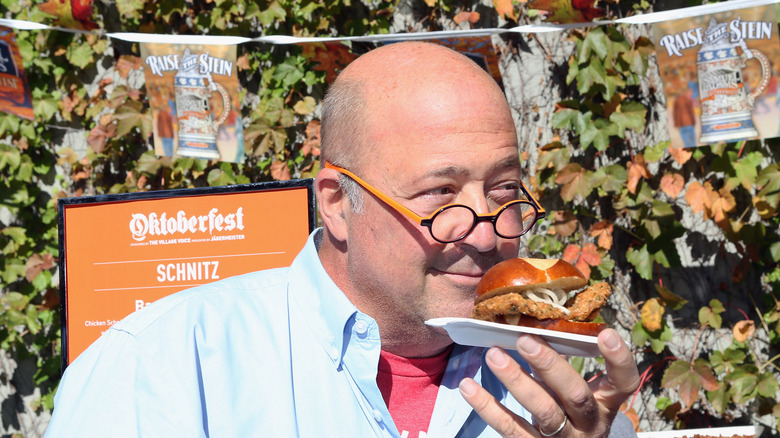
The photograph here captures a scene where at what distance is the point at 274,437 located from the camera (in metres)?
1.44

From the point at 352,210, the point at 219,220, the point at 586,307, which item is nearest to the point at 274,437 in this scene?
the point at 352,210

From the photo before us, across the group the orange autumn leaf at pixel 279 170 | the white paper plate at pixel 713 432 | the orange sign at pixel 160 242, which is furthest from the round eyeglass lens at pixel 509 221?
the orange autumn leaf at pixel 279 170

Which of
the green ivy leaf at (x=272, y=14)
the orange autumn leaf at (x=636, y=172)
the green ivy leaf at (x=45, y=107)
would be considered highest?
the green ivy leaf at (x=272, y=14)

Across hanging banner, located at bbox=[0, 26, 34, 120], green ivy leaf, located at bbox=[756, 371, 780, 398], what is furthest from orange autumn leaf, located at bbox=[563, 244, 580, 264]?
hanging banner, located at bbox=[0, 26, 34, 120]

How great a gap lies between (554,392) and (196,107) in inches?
84.7

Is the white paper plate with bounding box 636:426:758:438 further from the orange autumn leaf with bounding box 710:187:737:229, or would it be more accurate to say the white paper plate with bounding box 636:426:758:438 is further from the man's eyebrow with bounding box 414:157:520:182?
the man's eyebrow with bounding box 414:157:520:182

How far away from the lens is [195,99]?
299 cm

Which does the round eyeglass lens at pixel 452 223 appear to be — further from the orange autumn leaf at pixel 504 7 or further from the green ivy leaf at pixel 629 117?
the orange autumn leaf at pixel 504 7

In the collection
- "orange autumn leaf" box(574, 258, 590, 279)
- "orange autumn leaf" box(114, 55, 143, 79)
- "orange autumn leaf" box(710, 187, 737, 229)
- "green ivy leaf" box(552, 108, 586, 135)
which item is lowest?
"orange autumn leaf" box(574, 258, 590, 279)

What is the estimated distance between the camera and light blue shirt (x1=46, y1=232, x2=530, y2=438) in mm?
1375

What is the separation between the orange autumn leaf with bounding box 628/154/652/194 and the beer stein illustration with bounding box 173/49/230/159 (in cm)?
192

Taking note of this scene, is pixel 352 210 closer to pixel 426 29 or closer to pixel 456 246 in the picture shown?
pixel 456 246

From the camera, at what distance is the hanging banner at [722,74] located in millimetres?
2574

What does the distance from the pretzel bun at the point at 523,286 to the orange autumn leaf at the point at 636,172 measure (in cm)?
193
